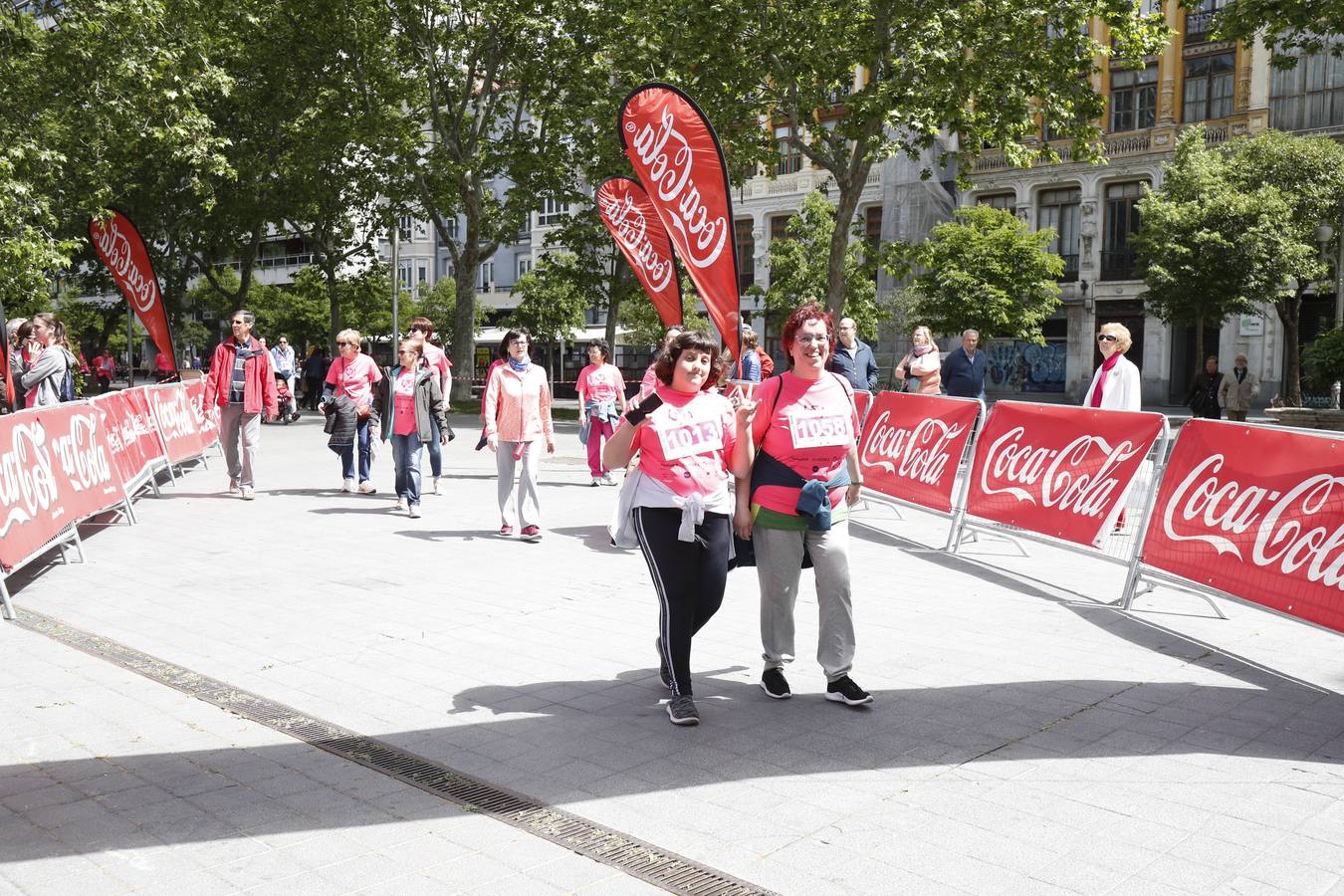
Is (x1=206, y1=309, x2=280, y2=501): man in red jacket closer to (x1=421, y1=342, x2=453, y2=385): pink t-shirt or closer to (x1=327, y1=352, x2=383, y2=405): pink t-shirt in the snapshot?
(x1=327, y1=352, x2=383, y2=405): pink t-shirt

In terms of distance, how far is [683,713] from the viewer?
520cm

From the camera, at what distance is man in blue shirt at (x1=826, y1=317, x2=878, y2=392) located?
11.5m

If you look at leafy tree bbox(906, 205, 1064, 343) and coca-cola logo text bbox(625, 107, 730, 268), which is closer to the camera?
coca-cola logo text bbox(625, 107, 730, 268)

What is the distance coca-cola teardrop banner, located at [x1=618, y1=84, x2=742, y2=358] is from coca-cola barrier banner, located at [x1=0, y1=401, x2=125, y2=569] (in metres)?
4.75

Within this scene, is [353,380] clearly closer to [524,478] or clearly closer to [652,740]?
[524,478]

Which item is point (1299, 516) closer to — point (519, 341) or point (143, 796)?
point (143, 796)

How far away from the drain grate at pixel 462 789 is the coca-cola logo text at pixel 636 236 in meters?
6.16

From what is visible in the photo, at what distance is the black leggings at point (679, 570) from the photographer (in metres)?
5.25

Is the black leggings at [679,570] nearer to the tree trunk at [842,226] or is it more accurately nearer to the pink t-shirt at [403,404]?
the pink t-shirt at [403,404]

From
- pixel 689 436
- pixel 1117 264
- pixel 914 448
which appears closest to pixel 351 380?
pixel 914 448

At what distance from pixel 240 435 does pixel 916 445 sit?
24.8ft

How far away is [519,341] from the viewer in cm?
1029

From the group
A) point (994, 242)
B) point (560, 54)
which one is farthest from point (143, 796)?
point (994, 242)

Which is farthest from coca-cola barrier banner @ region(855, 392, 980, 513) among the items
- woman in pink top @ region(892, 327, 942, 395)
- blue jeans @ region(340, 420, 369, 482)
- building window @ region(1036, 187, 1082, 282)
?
building window @ region(1036, 187, 1082, 282)
